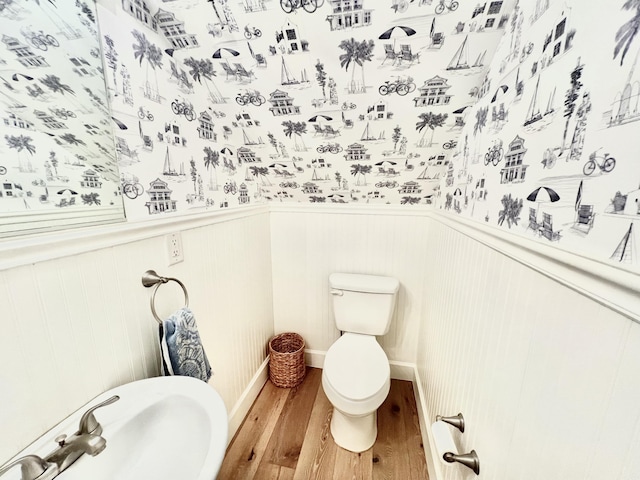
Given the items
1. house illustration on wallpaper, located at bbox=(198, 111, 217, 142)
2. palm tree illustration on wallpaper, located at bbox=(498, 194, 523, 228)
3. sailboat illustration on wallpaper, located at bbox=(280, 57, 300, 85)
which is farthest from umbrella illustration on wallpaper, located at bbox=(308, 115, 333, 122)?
palm tree illustration on wallpaper, located at bbox=(498, 194, 523, 228)

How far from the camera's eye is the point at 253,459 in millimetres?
1309

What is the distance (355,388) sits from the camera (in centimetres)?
122

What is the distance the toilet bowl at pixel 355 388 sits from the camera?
119 cm

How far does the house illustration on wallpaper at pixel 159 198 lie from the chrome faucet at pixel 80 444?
614mm

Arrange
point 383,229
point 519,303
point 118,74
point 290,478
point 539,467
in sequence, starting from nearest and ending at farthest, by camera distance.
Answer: point 539,467 < point 519,303 < point 118,74 < point 290,478 < point 383,229

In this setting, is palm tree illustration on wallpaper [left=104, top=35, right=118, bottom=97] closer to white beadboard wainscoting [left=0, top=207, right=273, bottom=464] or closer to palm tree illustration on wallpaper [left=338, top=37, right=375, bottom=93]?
white beadboard wainscoting [left=0, top=207, right=273, bottom=464]

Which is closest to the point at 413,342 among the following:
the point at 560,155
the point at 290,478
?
the point at 290,478

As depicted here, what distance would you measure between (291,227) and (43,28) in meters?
1.37

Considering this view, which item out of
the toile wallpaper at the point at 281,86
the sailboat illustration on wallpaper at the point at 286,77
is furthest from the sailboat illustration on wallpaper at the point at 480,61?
the sailboat illustration on wallpaper at the point at 286,77

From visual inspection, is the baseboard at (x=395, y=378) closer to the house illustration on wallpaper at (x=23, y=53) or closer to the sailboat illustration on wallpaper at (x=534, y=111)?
the sailboat illustration on wallpaper at (x=534, y=111)

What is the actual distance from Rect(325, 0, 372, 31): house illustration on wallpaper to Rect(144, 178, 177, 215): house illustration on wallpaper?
84 cm

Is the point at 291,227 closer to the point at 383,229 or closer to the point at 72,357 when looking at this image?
the point at 383,229

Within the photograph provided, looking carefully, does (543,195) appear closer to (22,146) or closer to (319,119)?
(319,119)

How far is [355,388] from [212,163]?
131 centimetres
